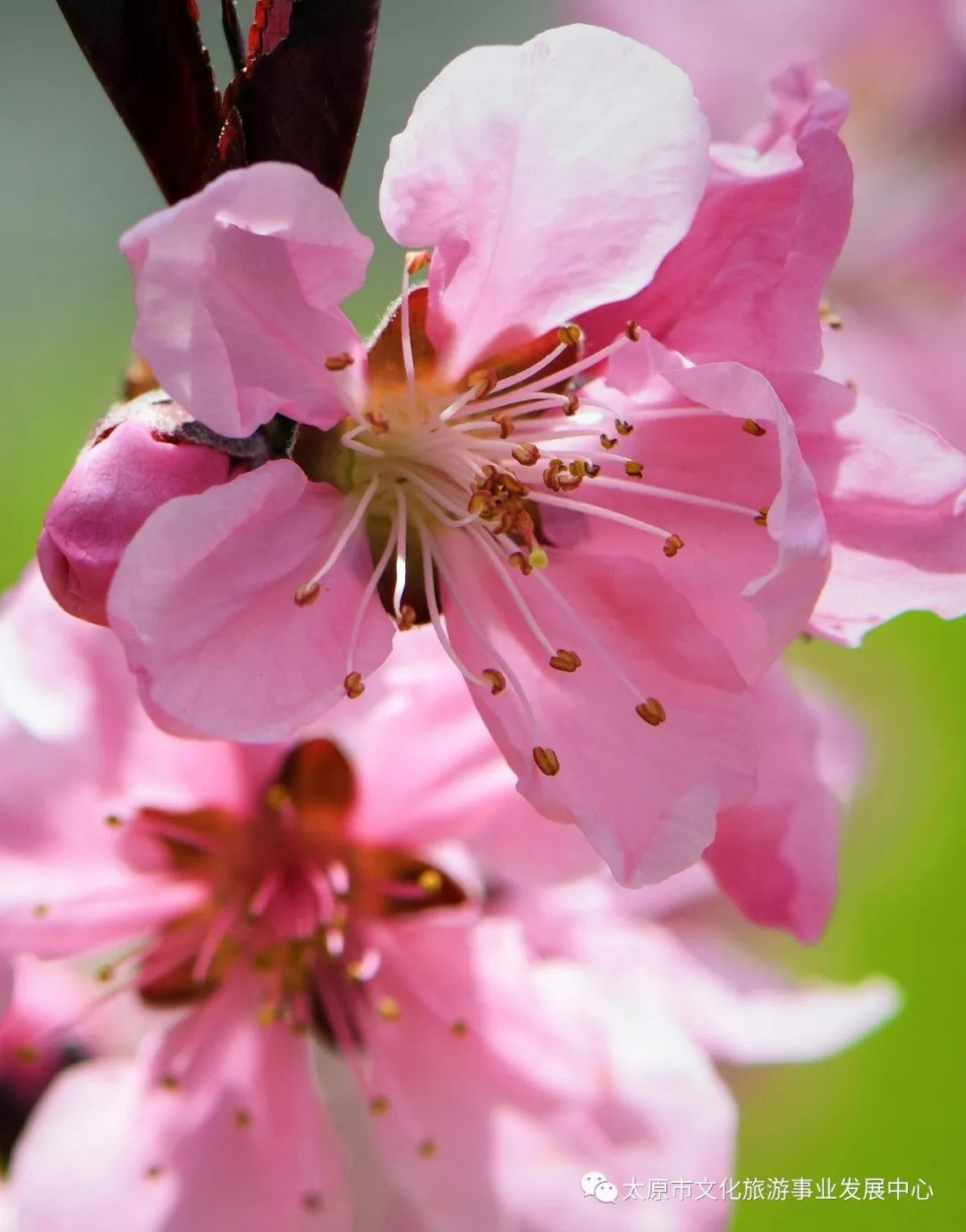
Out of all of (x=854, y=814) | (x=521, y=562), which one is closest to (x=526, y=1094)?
(x=521, y=562)

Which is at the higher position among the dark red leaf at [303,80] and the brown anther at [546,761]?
the dark red leaf at [303,80]

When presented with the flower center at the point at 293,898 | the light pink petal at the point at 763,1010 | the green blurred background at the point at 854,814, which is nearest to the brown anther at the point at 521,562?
the flower center at the point at 293,898

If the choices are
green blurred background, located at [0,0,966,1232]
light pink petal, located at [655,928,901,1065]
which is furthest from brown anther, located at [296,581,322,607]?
green blurred background, located at [0,0,966,1232]

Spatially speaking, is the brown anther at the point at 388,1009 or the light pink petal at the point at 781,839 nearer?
the light pink petal at the point at 781,839

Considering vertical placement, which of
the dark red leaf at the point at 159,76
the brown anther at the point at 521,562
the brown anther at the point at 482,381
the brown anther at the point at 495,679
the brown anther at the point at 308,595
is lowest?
the brown anther at the point at 495,679

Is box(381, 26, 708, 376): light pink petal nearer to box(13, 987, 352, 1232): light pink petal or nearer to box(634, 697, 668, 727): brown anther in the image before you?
box(634, 697, 668, 727): brown anther

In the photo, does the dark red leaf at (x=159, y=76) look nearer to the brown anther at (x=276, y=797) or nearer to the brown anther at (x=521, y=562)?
the brown anther at (x=521, y=562)
